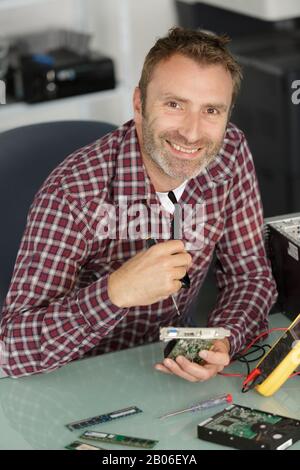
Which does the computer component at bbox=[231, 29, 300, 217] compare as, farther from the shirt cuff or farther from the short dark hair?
the shirt cuff

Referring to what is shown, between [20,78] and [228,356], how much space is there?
5.82 feet

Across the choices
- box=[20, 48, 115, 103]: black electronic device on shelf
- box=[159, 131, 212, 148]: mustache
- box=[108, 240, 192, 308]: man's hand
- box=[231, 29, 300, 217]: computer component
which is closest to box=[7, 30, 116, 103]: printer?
box=[20, 48, 115, 103]: black electronic device on shelf

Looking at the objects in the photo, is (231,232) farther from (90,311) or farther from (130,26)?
(130,26)

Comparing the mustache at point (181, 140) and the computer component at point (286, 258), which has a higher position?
the mustache at point (181, 140)

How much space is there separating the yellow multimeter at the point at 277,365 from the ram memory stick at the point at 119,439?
0.74ft

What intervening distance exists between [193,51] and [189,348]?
1.81ft

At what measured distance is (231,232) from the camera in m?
2.04

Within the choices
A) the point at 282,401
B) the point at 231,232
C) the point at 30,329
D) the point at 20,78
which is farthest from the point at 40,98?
the point at 282,401

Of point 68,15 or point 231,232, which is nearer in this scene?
point 231,232

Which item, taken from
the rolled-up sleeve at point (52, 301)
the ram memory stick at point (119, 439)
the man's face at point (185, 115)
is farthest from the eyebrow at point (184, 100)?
the ram memory stick at point (119, 439)

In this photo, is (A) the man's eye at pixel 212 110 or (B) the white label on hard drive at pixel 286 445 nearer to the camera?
(B) the white label on hard drive at pixel 286 445

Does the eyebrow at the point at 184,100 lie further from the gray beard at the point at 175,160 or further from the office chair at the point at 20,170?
the office chair at the point at 20,170

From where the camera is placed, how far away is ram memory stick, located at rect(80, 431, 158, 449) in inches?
60.5

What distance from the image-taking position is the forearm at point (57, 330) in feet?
5.78
